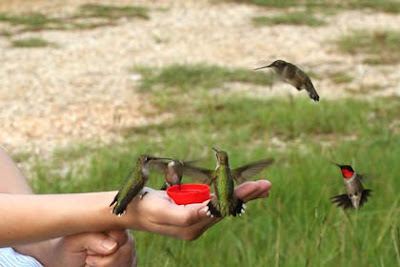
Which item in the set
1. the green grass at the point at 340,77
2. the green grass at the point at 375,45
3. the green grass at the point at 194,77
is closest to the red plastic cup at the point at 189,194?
the green grass at the point at 194,77

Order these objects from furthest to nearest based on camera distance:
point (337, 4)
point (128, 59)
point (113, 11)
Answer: point (337, 4)
point (113, 11)
point (128, 59)

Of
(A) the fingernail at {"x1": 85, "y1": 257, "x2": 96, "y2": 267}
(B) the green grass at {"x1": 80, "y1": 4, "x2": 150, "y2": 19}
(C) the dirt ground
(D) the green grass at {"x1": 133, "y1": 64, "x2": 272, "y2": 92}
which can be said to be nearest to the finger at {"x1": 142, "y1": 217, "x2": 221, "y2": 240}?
(A) the fingernail at {"x1": 85, "y1": 257, "x2": 96, "y2": 267}

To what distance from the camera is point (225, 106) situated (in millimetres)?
6738

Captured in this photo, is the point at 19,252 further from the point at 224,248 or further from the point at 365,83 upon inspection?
the point at 365,83

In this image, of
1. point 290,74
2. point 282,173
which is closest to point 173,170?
point 290,74

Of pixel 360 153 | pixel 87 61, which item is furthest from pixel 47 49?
pixel 360 153

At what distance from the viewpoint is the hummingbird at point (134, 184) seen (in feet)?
5.60

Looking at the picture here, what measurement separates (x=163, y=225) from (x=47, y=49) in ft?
25.4

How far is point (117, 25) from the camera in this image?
10711 millimetres

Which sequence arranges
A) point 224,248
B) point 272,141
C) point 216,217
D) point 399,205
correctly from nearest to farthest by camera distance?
point 216,217 → point 224,248 → point 399,205 → point 272,141

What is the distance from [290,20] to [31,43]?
3041 millimetres

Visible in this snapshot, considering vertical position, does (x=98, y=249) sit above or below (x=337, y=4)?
above

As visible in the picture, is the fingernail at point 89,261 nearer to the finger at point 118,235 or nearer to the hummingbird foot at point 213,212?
the finger at point 118,235

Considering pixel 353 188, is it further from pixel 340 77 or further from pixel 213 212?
pixel 340 77
